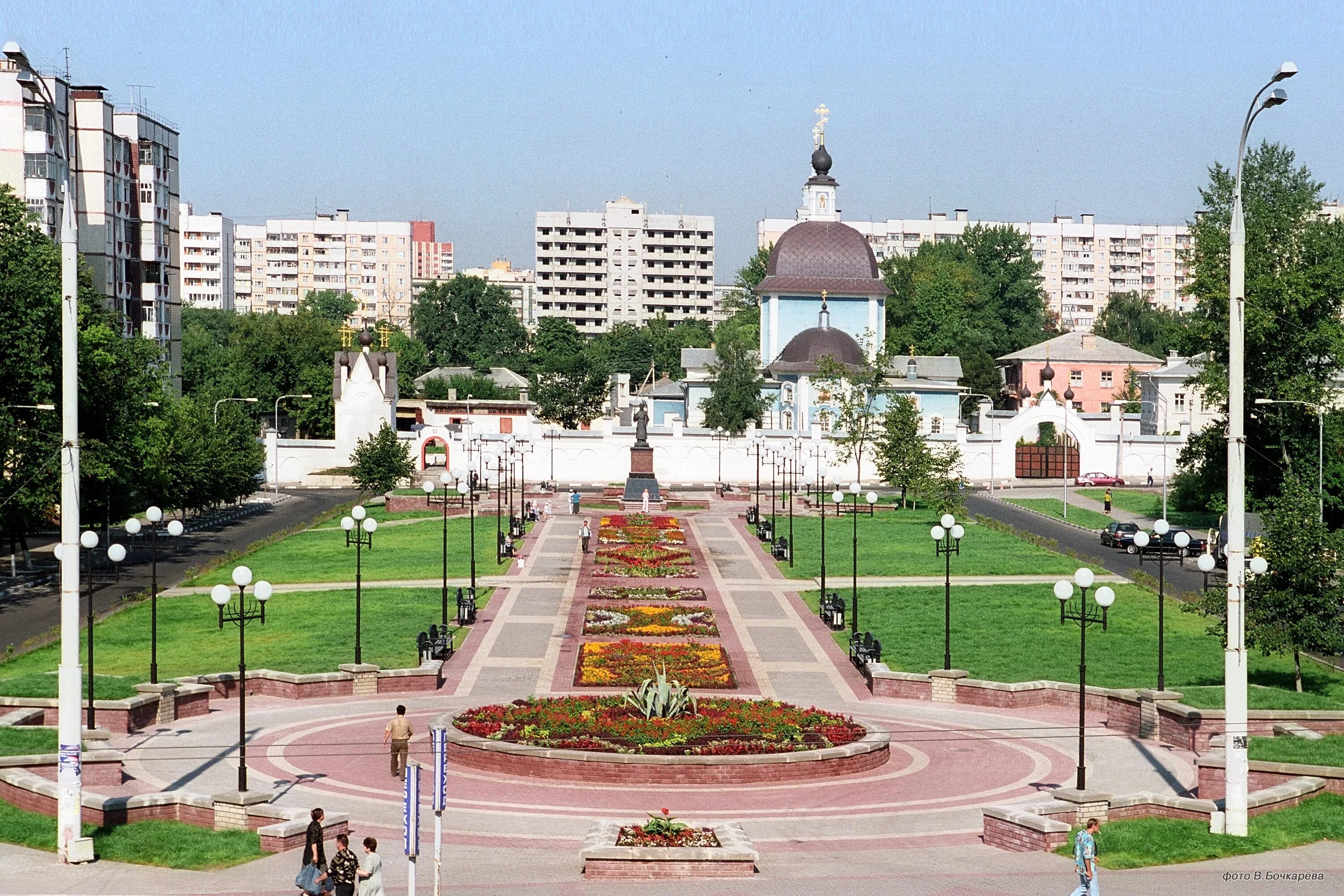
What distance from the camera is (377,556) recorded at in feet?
191

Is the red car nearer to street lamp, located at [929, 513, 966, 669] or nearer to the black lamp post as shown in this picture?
the black lamp post

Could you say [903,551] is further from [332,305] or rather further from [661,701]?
[332,305]

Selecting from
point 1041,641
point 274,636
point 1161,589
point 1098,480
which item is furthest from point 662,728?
point 1098,480

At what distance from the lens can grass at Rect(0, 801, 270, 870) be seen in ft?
68.4

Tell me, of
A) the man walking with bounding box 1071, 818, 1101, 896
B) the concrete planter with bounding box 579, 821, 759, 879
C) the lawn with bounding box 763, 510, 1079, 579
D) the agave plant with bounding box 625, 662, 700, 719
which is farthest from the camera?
the lawn with bounding box 763, 510, 1079, 579

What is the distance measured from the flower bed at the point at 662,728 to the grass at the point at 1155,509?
1753 inches

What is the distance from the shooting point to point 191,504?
226 ft

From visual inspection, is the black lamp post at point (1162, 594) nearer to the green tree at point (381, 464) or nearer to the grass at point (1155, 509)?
the grass at point (1155, 509)

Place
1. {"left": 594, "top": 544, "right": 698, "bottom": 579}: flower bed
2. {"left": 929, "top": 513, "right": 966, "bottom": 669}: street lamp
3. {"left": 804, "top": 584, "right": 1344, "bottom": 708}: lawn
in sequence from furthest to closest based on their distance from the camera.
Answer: {"left": 594, "top": 544, "right": 698, "bottom": 579}: flower bed
{"left": 804, "top": 584, "right": 1344, "bottom": 708}: lawn
{"left": 929, "top": 513, "right": 966, "bottom": 669}: street lamp

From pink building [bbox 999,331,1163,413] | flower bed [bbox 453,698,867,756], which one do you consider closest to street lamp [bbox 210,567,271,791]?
flower bed [bbox 453,698,867,756]

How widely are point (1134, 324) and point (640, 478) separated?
82.2m

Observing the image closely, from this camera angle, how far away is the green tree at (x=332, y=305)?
17350cm

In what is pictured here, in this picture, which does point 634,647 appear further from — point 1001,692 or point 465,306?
point 465,306

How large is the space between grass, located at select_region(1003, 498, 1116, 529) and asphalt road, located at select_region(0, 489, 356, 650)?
33.8 meters
